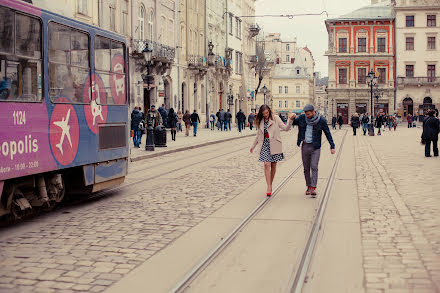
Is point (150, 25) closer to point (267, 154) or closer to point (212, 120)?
point (212, 120)

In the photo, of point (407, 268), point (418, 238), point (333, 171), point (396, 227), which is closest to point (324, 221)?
point (396, 227)

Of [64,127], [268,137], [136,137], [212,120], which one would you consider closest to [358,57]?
[212,120]

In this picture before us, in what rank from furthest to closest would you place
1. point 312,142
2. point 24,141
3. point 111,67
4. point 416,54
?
point 416,54 → point 312,142 → point 111,67 → point 24,141

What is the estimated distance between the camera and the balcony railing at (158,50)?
34250 millimetres

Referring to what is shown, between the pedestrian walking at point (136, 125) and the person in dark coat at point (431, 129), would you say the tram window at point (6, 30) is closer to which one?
the person in dark coat at point (431, 129)

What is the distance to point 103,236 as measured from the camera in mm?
7301

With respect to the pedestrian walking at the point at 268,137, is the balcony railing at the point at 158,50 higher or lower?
higher

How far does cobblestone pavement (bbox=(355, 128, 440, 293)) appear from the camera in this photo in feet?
17.7

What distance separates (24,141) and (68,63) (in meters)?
1.77

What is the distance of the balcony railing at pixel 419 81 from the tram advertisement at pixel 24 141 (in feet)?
237

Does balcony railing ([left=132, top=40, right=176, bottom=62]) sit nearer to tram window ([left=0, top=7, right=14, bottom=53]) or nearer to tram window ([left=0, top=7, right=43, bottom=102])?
tram window ([left=0, top=7, right=43, bottom=102])

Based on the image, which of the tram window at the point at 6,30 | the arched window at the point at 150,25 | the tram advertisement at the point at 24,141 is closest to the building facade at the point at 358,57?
the arched window at the point at 150,25

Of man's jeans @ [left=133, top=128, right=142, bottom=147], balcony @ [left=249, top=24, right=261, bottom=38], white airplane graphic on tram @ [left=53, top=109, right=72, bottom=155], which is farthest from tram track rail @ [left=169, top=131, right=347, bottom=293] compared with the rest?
balcony @ [left=249, top=24, right=261, bottom=38]

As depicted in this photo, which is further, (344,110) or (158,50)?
(344,110)
